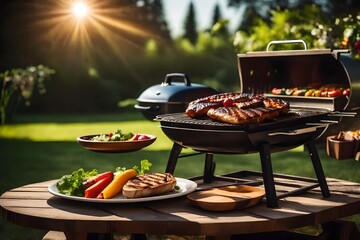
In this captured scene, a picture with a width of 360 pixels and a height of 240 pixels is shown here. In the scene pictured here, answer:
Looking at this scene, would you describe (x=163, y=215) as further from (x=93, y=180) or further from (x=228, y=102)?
(x=228, y=102)

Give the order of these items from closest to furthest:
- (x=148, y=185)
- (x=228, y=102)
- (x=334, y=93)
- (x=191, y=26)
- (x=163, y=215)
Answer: (x=163, y=215), (x=148, y=185), (x=228, y=102), (x=334, y=93), (x=191, y=26)

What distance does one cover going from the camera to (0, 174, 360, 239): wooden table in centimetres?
277

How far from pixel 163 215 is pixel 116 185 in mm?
329

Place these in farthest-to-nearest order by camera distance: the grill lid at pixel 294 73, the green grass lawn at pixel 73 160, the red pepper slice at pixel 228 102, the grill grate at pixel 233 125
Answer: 1. the green grass lawn at pixel 73 160
2. the grill lid at pixel 294 73
3. the red pepper slice at pixel 228 102
4. the grill grate at pixel 233 125

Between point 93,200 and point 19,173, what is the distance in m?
4.37

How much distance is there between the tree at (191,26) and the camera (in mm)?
29550

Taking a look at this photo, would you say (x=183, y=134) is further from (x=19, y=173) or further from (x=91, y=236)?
(x=19, y=173)

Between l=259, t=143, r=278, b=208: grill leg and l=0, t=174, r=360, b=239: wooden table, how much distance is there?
0.05 metres

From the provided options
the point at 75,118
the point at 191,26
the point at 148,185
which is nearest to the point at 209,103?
the point at 148,185

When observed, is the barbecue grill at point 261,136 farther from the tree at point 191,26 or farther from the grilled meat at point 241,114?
the tree at point 191,26

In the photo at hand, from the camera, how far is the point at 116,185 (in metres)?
3.09

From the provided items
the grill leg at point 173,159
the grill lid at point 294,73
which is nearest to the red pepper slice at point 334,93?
the grill lid at point 294,73

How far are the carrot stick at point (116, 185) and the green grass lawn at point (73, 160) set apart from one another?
6.41 ft

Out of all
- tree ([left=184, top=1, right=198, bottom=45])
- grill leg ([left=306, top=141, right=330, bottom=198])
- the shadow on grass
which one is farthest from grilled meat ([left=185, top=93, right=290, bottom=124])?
tree ([left=184, top=1, right=198, bottom=45])
